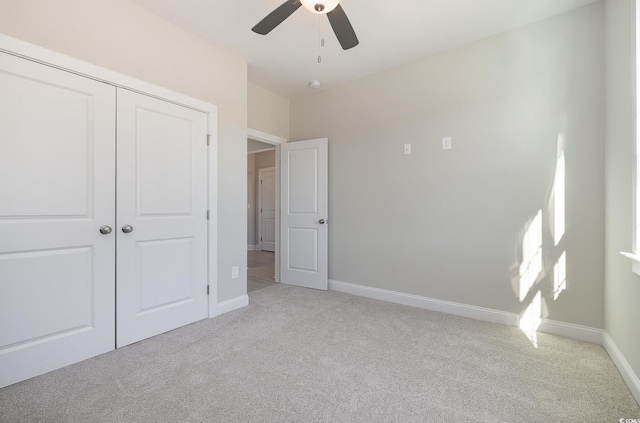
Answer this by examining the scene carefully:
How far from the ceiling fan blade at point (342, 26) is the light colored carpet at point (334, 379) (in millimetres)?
2213

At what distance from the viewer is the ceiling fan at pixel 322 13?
1603 mm

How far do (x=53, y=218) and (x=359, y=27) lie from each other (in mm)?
2779

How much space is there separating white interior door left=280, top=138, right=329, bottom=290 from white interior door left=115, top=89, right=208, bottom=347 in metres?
1.42

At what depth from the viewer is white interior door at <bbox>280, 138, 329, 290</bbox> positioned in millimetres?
3654

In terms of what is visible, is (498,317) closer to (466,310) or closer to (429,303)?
(466,310)

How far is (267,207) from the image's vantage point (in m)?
7.09

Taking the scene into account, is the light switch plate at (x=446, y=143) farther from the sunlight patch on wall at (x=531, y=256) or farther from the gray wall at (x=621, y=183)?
the gray wall at (x=621, y=183)

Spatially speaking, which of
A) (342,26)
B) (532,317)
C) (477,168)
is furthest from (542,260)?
(342,26)

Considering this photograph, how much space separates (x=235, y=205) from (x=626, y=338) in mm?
3219

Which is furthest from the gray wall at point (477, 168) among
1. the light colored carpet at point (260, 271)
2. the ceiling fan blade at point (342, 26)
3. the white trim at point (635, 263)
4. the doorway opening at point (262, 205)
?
the doorway opening at point (262, 205)

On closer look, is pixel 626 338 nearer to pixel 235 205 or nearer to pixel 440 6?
pixel 440 6

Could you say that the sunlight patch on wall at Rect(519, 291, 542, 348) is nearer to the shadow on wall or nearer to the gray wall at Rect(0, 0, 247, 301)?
the shadow on wall

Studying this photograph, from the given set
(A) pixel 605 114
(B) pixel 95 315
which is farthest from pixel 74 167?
(A) pixel 605 114

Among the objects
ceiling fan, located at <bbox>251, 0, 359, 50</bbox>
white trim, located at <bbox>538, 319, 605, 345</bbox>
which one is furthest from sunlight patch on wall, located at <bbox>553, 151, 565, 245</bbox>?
ceiling fan, located at <bbox>251, 0, 359, 50</bbox>
